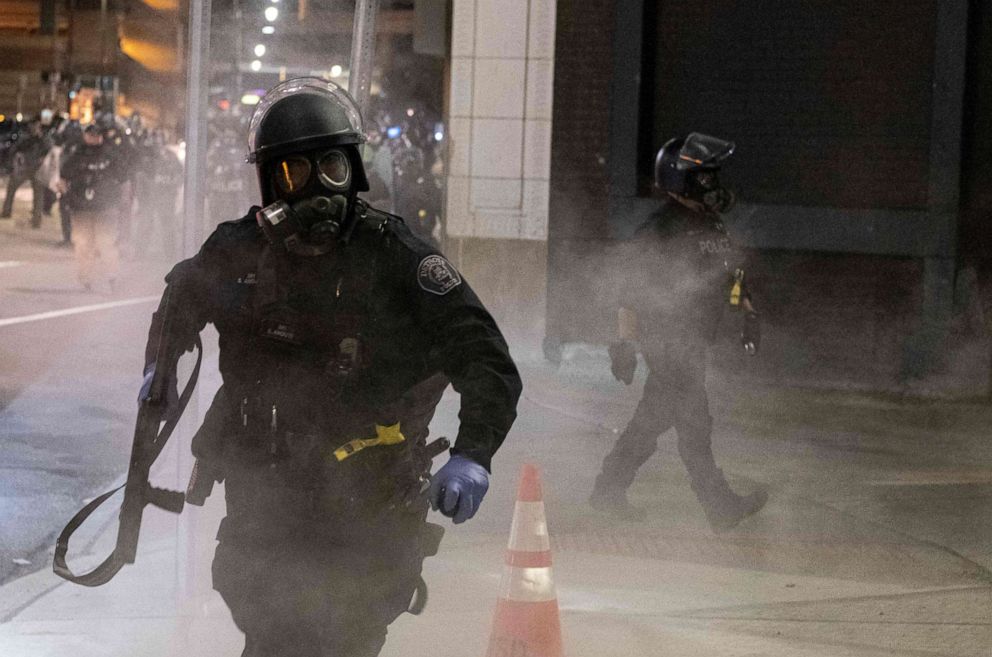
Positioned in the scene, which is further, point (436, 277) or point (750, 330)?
point (750, 330)

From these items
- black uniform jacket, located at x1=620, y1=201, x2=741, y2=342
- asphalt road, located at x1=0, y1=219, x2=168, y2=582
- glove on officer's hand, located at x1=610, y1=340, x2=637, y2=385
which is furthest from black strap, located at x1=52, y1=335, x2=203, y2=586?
glove on officer's hand, located at x1=610, y1=340, x2=637, y2=385

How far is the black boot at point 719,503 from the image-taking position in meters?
6.80

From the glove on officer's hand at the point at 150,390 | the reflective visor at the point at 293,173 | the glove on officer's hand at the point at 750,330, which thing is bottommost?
the glove on officer's hand at the point at 750,330

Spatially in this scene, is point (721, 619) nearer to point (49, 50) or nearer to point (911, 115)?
point (911, 115)

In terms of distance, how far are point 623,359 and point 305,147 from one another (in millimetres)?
3624

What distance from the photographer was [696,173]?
6.81 m

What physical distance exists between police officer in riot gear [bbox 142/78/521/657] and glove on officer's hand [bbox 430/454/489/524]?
1.5 inches

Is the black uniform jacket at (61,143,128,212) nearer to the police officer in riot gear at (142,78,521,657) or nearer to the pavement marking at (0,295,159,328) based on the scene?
the pavement marking at (0,295,159,328)

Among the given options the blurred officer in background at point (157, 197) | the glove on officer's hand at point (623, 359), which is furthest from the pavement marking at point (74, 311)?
the glove on officer's hand at point (623, 359)

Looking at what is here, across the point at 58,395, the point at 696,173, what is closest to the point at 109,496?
the point at 696,173

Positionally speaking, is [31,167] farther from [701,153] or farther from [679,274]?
[679,274]

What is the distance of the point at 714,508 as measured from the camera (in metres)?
6.81

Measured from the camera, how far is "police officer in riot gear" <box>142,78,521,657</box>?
134 inches

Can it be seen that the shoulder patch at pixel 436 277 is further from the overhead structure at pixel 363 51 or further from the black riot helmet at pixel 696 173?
the black riot helmet at pixel 696 173
